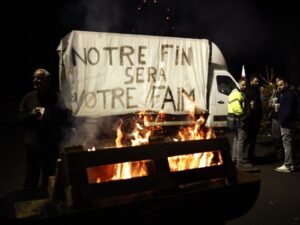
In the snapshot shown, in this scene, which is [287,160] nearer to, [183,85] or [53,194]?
[183,85]

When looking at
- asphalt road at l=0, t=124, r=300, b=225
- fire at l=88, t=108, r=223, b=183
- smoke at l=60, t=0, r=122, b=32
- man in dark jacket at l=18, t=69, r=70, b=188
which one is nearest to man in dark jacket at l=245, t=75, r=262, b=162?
asphalt road at l=0, t=124, r=300, b=225

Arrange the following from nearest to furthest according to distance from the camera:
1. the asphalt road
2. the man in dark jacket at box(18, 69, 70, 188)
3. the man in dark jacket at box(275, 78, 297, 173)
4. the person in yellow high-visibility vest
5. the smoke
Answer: the man in dark jacket at box(18, 69, 70, 188), the asphalt road, the man in dark jacket at box(275, 78, 297, 173), the person in yellow high-visibility vest, the smoke

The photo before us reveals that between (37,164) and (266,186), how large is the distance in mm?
4175

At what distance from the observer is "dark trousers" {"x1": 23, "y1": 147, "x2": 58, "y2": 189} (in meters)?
4.95

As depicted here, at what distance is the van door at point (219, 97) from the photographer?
12320mm

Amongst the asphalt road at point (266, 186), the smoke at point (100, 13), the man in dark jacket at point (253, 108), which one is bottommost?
the asphalt road at point (266, 186)

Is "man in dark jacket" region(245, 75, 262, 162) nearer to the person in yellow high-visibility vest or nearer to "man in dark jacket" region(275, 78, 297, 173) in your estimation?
the person in yellow high-visibility vest

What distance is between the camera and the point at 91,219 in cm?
323

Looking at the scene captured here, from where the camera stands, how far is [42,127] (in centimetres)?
495

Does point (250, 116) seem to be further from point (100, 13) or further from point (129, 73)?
point (100, 13)

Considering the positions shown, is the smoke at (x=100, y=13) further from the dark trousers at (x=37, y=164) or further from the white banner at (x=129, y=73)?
the dark trousers at (x=37, y=164)

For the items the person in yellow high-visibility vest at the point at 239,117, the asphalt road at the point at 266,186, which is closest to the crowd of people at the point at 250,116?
the person in yellow high-visibility vest at the point at 239,117

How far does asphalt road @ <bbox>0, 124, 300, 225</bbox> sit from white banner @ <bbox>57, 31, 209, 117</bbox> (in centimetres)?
201

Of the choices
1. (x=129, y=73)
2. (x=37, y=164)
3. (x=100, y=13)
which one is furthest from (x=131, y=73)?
(x=37, y=164)
